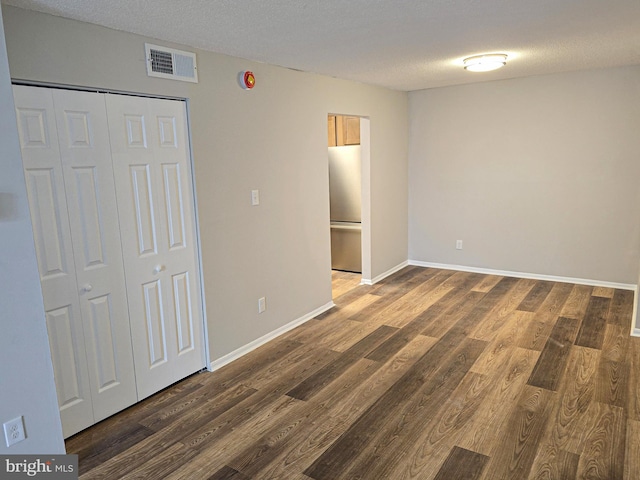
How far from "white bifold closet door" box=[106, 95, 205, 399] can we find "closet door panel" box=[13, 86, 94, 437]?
1.10 feet

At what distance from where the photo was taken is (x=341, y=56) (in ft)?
11.2

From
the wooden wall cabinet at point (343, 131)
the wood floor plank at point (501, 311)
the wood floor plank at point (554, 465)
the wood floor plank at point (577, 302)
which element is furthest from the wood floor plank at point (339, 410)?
the wooden wall cabinet at point (343, 131)

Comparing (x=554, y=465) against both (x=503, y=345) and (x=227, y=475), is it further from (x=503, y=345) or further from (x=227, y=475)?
(x=227, y=475)

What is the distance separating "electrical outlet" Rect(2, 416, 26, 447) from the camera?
199 centimetres

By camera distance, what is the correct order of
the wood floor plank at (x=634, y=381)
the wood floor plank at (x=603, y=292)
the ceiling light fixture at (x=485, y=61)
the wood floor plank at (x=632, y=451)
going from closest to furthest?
the wood floor plank at (x=632, y=451) < the wood floor plank at (x=634, y=381) < the ceiling light fixture at (x=485, y=61) < the wood floor plank at (x=603, y=292)

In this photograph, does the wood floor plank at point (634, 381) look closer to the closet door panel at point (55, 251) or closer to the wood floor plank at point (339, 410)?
the wood floor plank at point (339, 410)

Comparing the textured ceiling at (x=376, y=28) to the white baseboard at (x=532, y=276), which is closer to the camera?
the textured ceiling at (x=376, y=28)

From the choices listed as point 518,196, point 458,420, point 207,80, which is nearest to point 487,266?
point 518,196

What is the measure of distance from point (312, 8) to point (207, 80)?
3.58 ft

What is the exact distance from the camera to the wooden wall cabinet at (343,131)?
5559 millimetres

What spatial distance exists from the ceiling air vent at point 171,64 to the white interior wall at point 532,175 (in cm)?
363

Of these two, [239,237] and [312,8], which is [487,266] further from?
[312,8]

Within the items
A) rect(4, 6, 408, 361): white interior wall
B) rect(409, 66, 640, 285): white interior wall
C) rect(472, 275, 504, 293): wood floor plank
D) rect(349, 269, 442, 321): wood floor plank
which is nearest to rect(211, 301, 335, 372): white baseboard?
rect(4, 6, 408, 361): white interior wall

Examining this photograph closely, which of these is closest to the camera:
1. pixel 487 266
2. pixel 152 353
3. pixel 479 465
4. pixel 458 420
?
pixel 479 465
